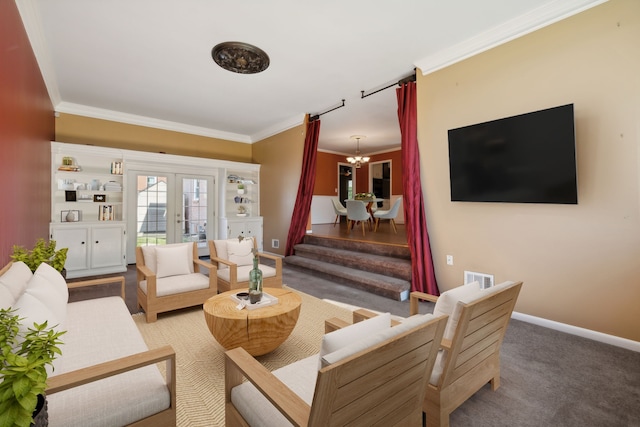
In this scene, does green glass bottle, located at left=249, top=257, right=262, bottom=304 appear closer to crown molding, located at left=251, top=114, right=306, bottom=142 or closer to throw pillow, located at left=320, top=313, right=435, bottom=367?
throw pillow, located at left=320, top=313, right=435, bottom=367

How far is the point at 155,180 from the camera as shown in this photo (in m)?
6.06

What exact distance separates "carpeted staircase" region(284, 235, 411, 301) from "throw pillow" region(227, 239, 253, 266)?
1.39m

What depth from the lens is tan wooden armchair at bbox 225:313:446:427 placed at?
0.90 meters

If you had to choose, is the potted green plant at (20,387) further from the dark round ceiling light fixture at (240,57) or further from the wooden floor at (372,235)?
the wooden floor at (372,235)

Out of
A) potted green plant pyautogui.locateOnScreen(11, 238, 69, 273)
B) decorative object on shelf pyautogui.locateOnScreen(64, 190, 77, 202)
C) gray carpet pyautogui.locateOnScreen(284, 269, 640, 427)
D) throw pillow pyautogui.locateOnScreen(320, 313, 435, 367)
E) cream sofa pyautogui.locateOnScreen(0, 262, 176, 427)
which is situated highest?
decorative object on shelf pyautogui.locateOnScreen(64, 190, 77, 202)

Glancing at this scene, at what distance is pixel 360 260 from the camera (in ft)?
15.2

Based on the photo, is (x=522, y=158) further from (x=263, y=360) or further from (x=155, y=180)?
(x=155, y=180)

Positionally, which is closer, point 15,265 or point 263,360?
point 15,265

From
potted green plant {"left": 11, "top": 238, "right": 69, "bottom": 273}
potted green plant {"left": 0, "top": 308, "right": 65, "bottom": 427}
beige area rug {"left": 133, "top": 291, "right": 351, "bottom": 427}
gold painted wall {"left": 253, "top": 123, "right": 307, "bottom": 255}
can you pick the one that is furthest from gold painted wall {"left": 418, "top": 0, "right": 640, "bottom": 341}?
potted green plant {"left": 11, "top": 238, "right": 69, "bottom": 273}

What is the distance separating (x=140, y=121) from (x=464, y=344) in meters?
6.83

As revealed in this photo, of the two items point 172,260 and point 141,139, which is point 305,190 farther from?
point 141,139

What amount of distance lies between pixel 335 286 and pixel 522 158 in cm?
286

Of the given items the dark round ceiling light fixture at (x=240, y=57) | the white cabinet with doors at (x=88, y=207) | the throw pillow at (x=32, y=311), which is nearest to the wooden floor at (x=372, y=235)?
the dark round ceiling light fixture at (x=240, y=57)

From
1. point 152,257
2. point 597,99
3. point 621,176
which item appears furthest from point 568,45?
point 152,257
